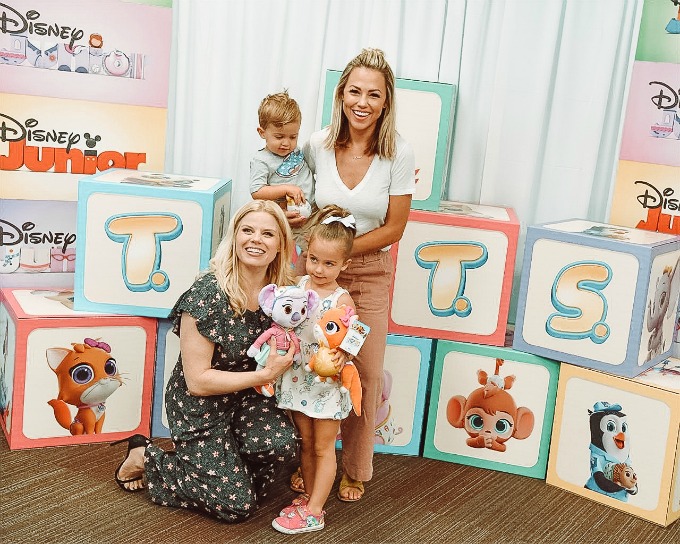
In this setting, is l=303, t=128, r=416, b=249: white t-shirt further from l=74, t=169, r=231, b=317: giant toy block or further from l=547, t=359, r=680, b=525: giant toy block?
l=547, t=359, r=680, b=525: giant toy block

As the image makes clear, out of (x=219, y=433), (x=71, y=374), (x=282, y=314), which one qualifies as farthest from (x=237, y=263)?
(x=71, y=374)

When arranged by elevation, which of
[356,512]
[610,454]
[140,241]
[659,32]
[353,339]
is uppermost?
[659,32]

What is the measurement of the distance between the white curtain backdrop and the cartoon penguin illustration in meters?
0.73

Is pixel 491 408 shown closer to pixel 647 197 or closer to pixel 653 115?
pixel 647 197

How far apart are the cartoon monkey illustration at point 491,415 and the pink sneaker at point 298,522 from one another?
74 cm

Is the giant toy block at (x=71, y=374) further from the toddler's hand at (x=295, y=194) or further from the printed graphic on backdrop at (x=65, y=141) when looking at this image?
the toddler's hand at (x=295, y=194)

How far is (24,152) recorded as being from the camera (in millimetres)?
3119

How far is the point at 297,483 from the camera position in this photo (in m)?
2.69

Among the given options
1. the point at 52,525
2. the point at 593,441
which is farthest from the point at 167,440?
the point at 593,441

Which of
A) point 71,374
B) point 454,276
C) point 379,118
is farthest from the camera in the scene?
point 454,276

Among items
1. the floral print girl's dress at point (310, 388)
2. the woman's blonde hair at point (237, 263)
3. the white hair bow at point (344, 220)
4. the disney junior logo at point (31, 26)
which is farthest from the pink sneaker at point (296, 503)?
the disney junior logo at point (31, 26)

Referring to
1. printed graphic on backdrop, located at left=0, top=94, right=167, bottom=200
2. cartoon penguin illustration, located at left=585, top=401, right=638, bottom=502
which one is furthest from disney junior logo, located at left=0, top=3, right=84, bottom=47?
cartoon penguin illustration, located at left=585, top=401, right=638, bottom=502

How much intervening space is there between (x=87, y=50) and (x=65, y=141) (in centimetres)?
33

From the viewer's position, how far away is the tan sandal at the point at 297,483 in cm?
268
